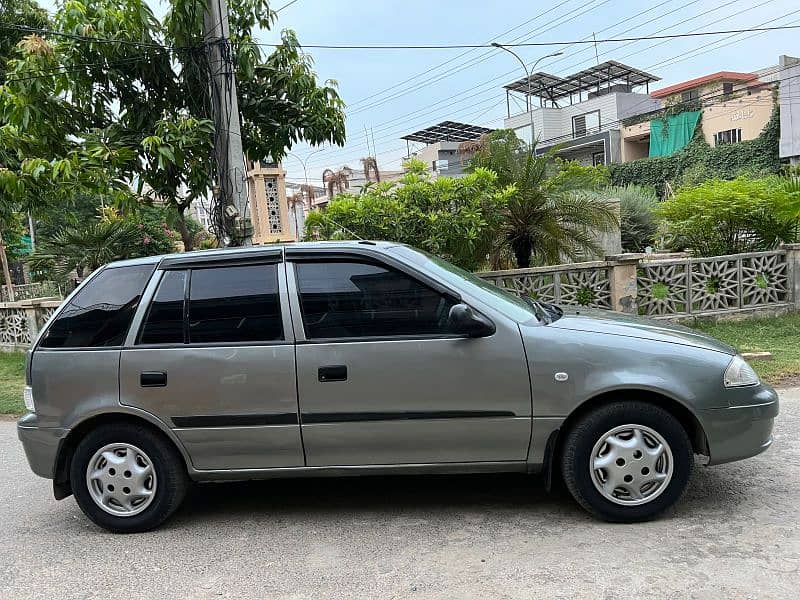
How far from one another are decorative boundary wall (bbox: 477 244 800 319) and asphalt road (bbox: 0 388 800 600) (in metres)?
4.43

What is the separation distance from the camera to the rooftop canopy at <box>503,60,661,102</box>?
44438 millimetres

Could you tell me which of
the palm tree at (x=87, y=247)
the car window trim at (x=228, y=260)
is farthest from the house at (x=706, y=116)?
the car window trim at (x=228, y=260)

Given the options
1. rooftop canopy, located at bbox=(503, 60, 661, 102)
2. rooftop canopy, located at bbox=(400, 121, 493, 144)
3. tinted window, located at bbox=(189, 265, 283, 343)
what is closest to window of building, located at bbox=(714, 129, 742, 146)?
rooftop canopy, located at bbox=(503, 60, 661, 102)

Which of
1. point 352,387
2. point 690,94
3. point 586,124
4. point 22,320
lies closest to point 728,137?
point 690,94

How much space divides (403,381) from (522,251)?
243 inches

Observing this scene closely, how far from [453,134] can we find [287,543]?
5425 cm

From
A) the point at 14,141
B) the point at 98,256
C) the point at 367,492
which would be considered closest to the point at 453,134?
the point at 98,256

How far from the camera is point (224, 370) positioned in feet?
12.2

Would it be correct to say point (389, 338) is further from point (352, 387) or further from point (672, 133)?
point (672, 133)

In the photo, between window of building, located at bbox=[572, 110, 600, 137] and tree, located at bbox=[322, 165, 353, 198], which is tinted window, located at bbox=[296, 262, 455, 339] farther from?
window of building, located at bbox=[572, 110, 600, 137]

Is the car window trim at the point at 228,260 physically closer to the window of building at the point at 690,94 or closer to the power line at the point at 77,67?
the power line at the point at 77,67

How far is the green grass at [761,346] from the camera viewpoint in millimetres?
6699

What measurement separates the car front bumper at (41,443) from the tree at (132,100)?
385 centimetres

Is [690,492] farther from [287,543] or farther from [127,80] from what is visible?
[127,80]
